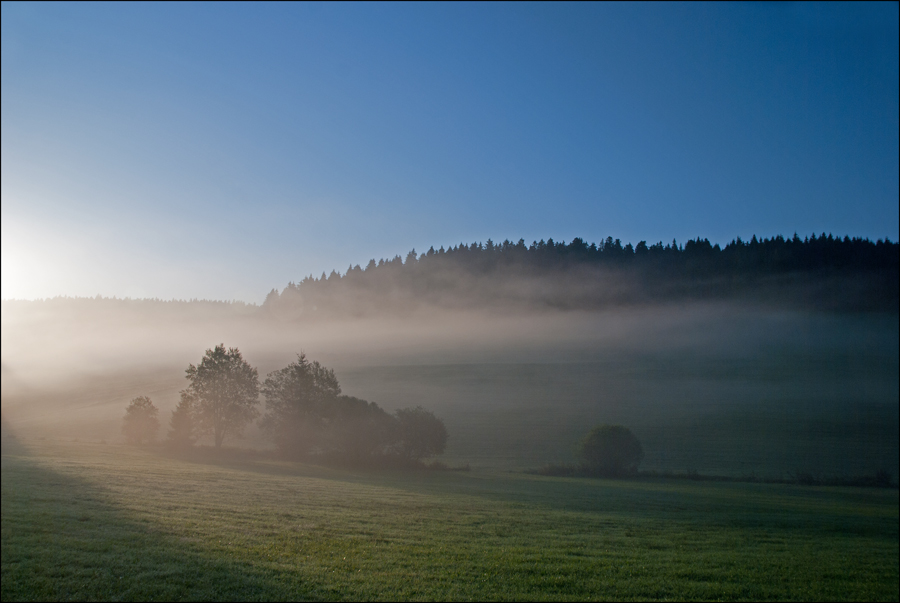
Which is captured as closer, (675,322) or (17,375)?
(17,375)

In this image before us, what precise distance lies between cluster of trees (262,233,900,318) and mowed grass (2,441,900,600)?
37580 millimetres

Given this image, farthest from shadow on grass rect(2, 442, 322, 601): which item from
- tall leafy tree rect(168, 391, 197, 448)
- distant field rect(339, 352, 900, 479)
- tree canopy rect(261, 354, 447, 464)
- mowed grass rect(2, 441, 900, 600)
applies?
distant field rect(339, 352, 900, 479)

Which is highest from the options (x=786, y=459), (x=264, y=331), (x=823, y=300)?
(x=823, y=300)

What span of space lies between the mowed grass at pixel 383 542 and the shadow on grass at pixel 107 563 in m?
0.03

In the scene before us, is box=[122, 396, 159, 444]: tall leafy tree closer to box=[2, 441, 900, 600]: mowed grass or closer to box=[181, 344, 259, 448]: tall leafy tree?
box=[181, 344, 259, 448]: tall leafy tree

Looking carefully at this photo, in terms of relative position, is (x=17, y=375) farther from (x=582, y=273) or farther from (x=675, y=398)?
(x=582, y=273)

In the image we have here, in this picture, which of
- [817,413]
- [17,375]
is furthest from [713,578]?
[817,413]

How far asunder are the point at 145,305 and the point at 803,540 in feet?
129

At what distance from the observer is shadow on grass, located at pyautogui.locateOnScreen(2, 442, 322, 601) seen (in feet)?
23.7

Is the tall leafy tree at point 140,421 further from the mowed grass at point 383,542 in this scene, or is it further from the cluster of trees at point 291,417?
the mowed grass at point 383,542

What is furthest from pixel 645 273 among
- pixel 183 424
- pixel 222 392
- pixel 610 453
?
pixel 183 424

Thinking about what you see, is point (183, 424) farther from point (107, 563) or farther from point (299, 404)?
point (107, 563)

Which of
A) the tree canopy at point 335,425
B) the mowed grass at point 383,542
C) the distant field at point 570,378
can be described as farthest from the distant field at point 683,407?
the mowed grass at point 383,542

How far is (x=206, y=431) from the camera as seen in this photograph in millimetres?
30156
